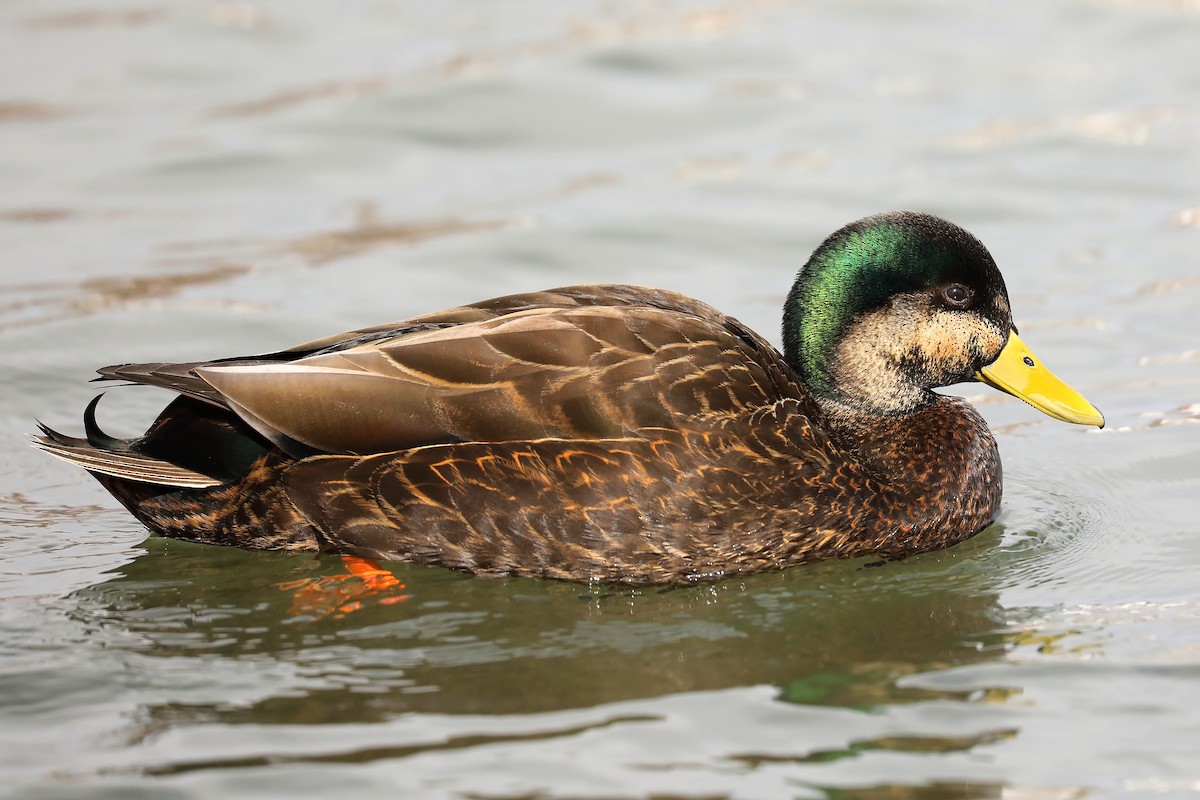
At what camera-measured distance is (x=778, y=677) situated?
5.77m

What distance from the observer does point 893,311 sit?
6.84 metres

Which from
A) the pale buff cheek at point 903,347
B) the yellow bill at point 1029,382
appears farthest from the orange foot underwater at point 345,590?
the yellow bill at point 1029,382

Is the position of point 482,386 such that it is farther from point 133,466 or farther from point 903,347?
point 903,347

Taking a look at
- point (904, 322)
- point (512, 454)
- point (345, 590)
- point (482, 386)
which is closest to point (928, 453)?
point (904, 322)

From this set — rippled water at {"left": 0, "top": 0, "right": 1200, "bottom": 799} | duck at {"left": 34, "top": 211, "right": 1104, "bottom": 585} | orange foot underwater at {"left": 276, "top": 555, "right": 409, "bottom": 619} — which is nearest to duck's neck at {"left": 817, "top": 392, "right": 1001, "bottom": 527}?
duck at {"left": 34, "top": 211, "right": 1104, "bottom": 585}

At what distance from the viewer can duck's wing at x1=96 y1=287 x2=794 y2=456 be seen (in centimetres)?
627

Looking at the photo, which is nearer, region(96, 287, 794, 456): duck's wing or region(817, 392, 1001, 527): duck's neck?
region(96, 287, 794, 456): duck's wing

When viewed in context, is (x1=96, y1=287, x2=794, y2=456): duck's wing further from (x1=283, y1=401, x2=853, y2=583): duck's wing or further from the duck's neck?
the duck's neck

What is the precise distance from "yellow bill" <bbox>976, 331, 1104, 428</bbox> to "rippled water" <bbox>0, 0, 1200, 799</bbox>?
55cm

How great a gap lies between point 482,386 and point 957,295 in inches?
75.5

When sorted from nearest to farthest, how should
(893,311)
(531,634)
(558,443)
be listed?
1. (531,634)
2. (558,443)
3. (893,311)

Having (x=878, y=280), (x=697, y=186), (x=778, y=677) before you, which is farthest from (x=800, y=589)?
(x=697, y=186)

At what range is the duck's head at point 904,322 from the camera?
22.2 ft

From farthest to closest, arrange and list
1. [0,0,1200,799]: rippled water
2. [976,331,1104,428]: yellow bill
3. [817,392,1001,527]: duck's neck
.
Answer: [976,331,1104,428]: yellow bill < [817,392,1001,527]: duck's neck < [0,0,1200,799]: rippled water
